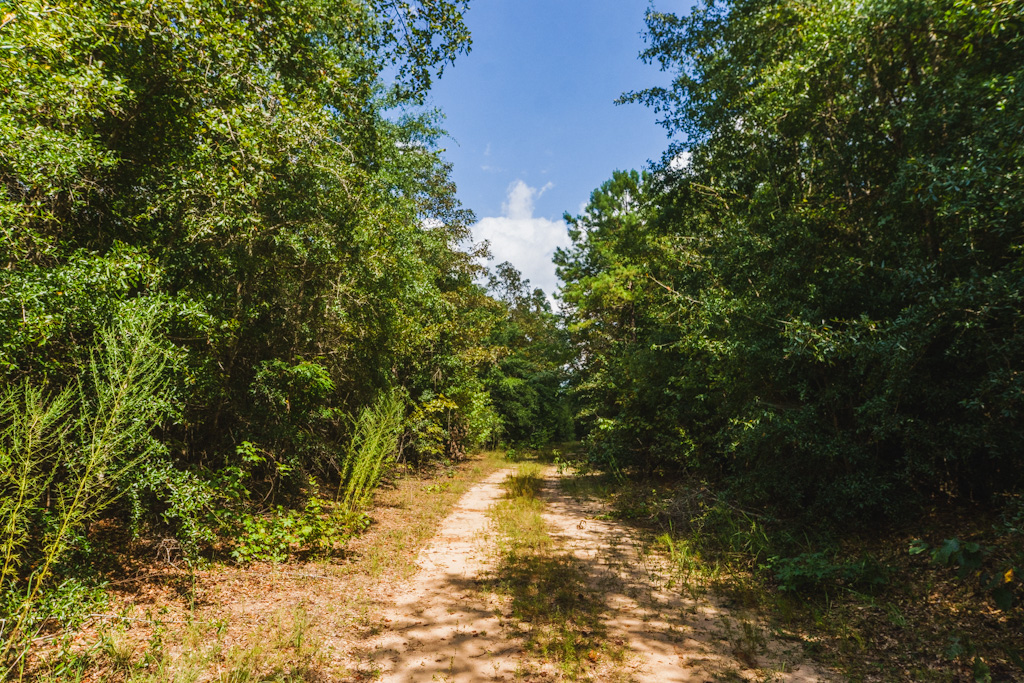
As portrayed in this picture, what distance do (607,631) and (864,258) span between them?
5.26 metres

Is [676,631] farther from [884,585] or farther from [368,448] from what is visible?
[368,448]

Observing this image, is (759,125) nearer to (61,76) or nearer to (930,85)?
(930,85)

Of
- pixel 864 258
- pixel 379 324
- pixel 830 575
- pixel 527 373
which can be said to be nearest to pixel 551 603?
pixel 830 575

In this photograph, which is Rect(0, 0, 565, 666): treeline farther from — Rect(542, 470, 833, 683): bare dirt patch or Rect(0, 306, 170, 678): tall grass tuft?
Rect(542, 470, 833, 683): bare dirt patch

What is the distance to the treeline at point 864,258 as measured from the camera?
4.51 m

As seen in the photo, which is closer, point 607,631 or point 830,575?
point 607,631

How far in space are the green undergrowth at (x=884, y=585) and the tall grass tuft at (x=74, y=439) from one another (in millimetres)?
5537

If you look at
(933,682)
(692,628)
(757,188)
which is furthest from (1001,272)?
(757,188)

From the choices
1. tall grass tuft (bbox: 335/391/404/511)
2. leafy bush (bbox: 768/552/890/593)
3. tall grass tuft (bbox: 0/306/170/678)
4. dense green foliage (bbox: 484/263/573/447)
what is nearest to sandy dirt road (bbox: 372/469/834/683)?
leafy bush (bbox: 768/552/890/593)

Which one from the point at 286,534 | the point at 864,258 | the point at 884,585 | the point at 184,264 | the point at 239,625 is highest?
the point at 864,258

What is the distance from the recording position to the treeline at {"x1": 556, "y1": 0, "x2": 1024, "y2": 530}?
4.51 meters

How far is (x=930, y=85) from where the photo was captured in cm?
531

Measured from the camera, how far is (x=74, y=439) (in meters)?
4.42

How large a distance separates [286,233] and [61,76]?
2.59 m
